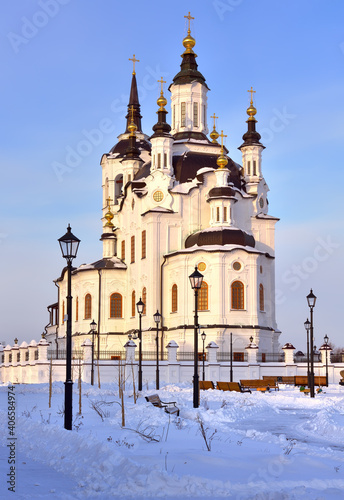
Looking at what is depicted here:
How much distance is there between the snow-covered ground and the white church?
3063 cm

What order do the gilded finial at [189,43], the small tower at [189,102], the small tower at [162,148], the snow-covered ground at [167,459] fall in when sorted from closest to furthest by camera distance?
the snow-covered ground at [167,459], the small tower at [162,148], the small tower at [189,102], the gilded finial at [189,43]

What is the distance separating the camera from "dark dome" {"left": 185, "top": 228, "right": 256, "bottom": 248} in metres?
49.2

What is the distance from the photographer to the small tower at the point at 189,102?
5806 cm

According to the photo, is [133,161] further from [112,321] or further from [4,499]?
[4,499]

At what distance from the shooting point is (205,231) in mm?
50094

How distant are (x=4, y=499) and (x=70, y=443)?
331 centimetres

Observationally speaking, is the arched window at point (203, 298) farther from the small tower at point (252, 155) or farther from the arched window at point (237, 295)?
the small tower at point (252, 155)

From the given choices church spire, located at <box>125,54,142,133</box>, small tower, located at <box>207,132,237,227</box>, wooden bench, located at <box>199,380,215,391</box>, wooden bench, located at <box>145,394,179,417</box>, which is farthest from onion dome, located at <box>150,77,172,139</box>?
wooden bench, located at <box>145,394,179,417</box>

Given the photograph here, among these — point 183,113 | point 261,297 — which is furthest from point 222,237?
point 183,113

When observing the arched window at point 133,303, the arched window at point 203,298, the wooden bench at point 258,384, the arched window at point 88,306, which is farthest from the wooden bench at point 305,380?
the arched window at point 88,306

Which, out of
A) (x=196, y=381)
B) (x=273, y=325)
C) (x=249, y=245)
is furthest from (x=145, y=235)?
(x=196, y=381)

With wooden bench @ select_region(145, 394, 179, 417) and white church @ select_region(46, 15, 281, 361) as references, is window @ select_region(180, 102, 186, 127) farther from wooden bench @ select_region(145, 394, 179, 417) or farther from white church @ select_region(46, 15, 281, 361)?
wooden bench @ select_region(145, 394, 179, 417)

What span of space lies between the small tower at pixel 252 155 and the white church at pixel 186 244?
0.26 feet

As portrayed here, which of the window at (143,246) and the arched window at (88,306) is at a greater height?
the window at (143,246)
